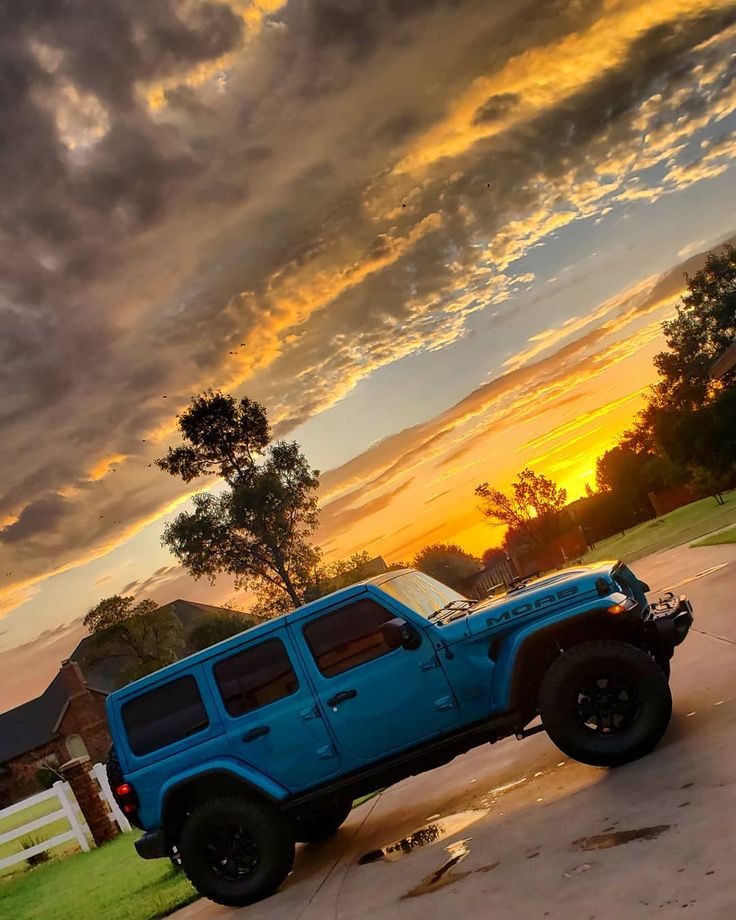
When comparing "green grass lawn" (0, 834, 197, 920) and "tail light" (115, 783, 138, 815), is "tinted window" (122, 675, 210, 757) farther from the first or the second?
"green grass lawn" (0, 834, 197, 920)

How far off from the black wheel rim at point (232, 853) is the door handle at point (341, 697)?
4.10 ft

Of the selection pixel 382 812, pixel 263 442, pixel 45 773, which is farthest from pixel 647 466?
pixel 382 812

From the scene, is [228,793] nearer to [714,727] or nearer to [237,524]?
[714,727]

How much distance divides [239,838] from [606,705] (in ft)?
10.0

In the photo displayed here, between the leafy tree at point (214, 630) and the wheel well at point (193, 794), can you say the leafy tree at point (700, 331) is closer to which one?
the leafy tree at point (214, 630)

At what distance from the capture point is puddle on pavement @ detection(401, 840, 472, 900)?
197 inches

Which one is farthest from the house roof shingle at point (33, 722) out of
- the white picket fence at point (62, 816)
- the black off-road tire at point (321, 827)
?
the black off-road tire at point (321, 827)

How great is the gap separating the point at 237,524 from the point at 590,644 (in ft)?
127

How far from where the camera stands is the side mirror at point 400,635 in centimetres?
596

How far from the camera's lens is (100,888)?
34.0 ft

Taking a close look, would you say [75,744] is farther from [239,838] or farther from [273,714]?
[273,714]

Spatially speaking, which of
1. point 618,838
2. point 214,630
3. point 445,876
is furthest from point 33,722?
point 618,838

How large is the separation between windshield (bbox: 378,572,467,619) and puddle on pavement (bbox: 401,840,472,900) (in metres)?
1.75

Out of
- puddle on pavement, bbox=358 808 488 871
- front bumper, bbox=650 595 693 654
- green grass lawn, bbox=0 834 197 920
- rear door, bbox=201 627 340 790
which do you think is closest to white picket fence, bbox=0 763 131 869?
green grass lawn, bbox=0 834 197 920
